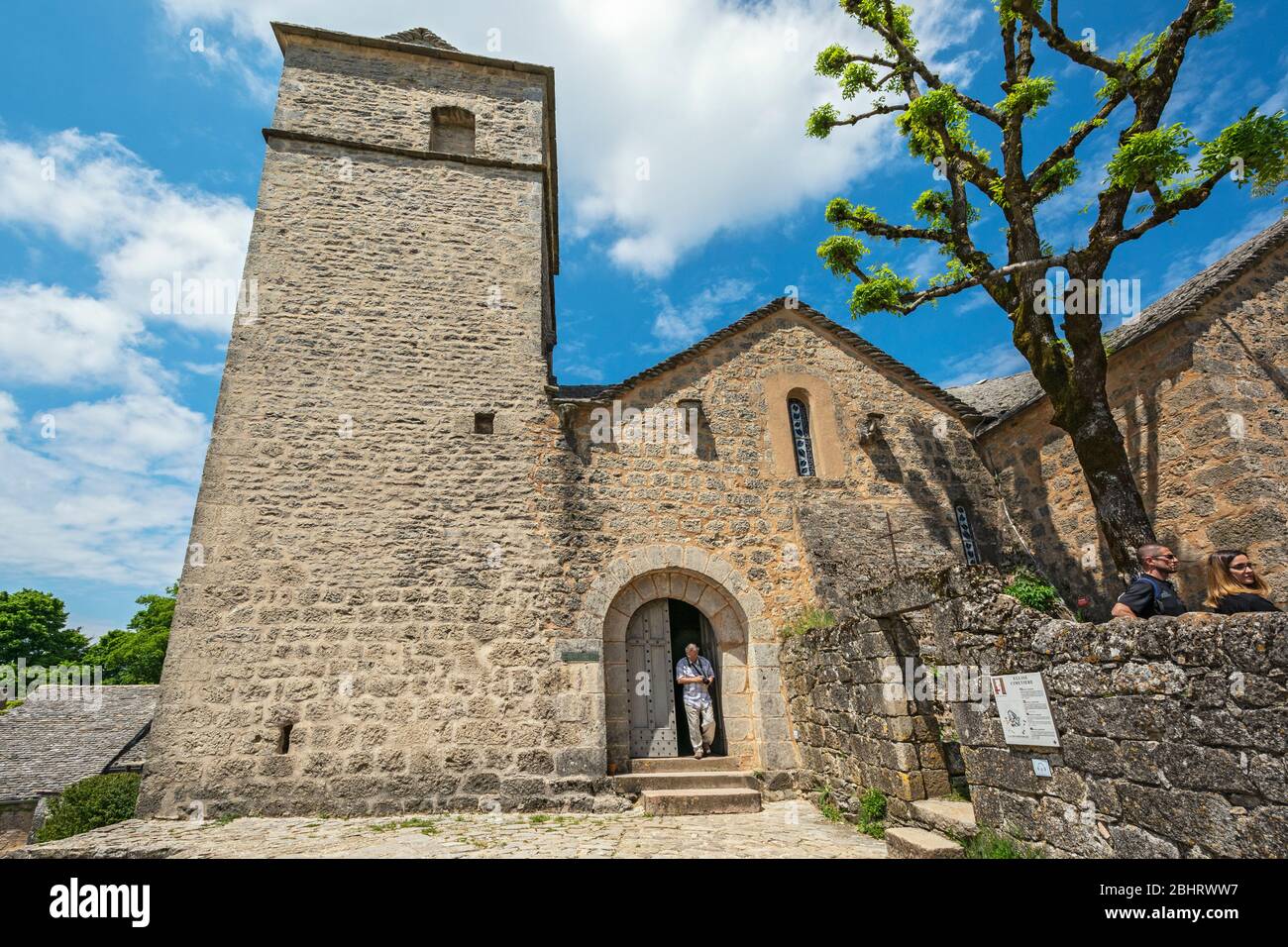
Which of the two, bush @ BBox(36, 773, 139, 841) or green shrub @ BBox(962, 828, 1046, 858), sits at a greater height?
green shrub @ BBox(962, 828, 1046, 858)

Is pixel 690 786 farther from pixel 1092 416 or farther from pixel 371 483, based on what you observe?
pixel 1092 416

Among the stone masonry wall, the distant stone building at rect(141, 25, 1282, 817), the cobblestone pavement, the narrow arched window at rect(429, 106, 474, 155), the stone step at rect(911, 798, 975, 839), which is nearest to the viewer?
the stone step at rect(911, 798, 975, 839)

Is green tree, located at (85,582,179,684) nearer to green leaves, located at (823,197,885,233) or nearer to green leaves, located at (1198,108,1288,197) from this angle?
green leaves, located at (823,197,885,233)

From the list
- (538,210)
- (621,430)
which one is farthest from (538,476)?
(538,210)

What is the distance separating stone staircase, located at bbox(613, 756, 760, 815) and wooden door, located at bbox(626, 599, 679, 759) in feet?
1.08

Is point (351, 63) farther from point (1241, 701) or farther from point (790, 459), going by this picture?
point (1241, 701)

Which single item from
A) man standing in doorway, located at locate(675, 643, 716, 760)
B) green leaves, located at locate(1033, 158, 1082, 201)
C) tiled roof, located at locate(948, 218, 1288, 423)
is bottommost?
man standing in doorway, located at locate(675, 643, 716, 760)

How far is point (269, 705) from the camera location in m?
7.59

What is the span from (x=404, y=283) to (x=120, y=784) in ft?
28.4

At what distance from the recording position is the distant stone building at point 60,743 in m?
14.6


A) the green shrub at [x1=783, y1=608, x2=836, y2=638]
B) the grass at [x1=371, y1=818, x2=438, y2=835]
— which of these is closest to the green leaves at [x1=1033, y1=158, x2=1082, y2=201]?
the green shrub at [x1=783, y1=608, x2=836, y2=638]

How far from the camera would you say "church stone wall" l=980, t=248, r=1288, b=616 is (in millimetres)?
7312

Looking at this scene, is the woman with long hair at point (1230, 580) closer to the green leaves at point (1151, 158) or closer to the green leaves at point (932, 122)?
the green leaves at point (1151, 158)

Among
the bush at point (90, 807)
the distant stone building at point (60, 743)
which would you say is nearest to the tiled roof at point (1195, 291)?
the bush at point (90, 807)
